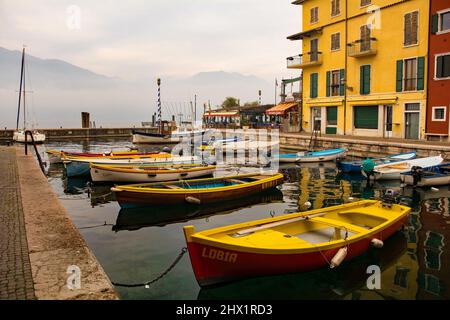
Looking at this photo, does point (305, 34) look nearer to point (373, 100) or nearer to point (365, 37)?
point (365, 37)

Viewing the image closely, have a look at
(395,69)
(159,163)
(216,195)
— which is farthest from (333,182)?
(395,69)

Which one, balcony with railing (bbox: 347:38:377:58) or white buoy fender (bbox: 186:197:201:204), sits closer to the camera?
white buoy fender (bbox: 186:197:201:204)

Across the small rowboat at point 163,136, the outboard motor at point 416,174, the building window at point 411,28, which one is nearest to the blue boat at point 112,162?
the outboard motor at point 416,174

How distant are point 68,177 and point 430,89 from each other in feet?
80.7

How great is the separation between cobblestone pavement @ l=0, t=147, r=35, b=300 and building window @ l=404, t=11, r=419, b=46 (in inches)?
1093

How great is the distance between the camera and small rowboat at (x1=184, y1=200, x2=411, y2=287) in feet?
22.2

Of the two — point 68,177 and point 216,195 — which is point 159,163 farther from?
point 216,195

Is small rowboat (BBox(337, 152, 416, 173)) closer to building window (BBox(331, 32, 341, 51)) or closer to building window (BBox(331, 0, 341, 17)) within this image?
building window (BBox(331, 32, 341, 51))

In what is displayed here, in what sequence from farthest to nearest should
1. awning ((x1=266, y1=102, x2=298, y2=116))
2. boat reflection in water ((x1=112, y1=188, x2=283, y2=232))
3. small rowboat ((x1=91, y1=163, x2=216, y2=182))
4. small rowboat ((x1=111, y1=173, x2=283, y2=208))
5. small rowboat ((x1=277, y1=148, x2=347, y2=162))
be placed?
awning ((x1=266, y1=102, x2=298, y2=116))
small rowboat ((x1=277, y1=148, x2=347, y2=162))
small rowboat ((x1=91, y1=163, x2=216, y2=182))
small rowboat ((x1=111, y1=173, x2=283, y2=208))
boat reflection in water ((x1=112, y1=188, x2=283, y2=232))

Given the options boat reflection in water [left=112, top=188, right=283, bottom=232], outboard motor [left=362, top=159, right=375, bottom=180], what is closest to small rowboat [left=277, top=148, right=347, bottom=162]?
outboard motor [left=362, top=159, right=375, bottom=180]

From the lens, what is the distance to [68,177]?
20359mm

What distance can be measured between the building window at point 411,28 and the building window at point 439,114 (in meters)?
5.33

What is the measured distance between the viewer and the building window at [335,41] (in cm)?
3441

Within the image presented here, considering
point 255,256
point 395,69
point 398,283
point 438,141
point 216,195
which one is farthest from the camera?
point 395,69
